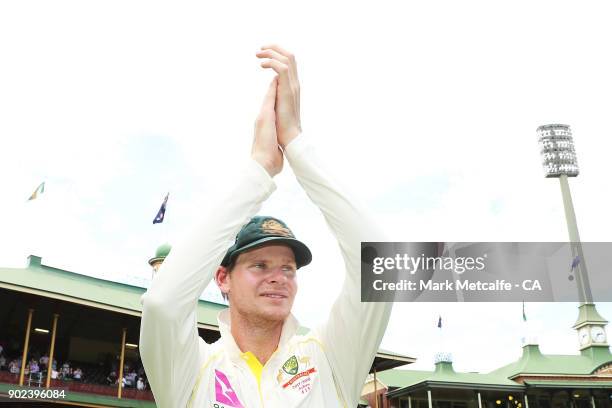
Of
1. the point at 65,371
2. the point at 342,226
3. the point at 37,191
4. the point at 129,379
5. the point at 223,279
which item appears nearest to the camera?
the point at 342,226

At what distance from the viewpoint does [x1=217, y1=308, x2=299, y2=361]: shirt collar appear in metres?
2.51

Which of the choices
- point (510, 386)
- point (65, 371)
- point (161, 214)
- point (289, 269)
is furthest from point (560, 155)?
point (289, 269)

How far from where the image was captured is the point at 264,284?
2.49 metres

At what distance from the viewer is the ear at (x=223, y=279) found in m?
2.65

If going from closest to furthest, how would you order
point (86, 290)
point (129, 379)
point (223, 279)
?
point (223, 279) → point (129, 379) → point (86, 290)

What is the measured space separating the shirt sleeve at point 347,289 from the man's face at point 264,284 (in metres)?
0.24

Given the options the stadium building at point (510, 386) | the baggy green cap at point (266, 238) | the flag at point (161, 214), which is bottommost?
the baggy green cap at point (266, 238)

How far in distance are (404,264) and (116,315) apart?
18.4 m

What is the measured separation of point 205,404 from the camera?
2.24 metres

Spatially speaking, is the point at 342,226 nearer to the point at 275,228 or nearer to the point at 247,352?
the point at 275,228

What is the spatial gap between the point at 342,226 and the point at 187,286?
639 mm

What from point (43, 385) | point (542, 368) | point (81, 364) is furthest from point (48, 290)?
point (542, 368)

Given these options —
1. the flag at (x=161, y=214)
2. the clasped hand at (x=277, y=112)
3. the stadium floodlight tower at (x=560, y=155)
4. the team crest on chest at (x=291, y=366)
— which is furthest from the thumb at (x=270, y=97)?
the stadium floodlight tower at (x=560, y=155)

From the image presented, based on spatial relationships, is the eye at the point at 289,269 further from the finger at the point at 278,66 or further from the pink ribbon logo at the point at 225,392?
the finger at the point at 278,66
